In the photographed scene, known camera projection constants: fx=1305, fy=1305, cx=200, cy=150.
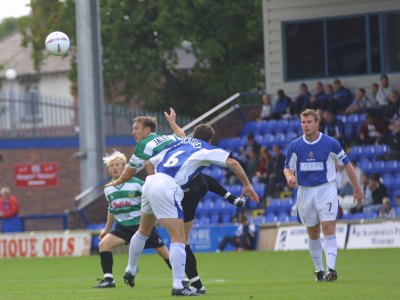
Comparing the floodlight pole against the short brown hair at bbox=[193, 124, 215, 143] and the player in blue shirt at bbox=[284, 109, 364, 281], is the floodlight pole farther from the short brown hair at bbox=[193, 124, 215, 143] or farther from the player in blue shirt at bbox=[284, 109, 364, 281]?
the short brown hair at bbox=[193, 124, 215, 143]

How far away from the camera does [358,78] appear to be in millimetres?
35156

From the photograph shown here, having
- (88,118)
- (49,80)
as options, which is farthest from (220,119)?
(49,80)

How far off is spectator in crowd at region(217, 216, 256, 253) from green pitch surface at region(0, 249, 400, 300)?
3.57 ft

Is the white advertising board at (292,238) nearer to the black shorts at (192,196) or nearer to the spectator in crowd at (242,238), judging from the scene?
the spectator in crowd at (242,238)

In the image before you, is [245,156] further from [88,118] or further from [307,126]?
[307,126]

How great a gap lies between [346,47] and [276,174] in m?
5.77

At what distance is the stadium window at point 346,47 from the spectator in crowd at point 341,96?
58.3 inches

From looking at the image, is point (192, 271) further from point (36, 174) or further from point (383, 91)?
point (36, 174)

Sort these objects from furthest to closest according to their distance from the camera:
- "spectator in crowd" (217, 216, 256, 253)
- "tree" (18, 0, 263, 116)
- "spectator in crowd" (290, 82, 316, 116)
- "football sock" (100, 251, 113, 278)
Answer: "tree" (18, 0, 263, 116) < "spectator in crowd" (290, 82, 316, 116) < "spectator in crowd" (217, 216, 256, 253) < "football sock" (100, 251, 113, 278)

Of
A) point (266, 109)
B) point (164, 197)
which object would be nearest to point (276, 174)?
point (266, 109)

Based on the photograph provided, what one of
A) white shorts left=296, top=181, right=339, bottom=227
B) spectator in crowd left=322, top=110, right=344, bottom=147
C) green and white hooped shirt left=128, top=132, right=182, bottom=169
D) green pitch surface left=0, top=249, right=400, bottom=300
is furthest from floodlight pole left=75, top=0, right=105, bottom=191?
green and white hooped shirt left=128, top=132, right=182, bottom=169

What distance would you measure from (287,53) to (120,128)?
27.7ft

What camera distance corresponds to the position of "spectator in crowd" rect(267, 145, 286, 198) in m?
31.5

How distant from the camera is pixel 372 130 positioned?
105 ft
